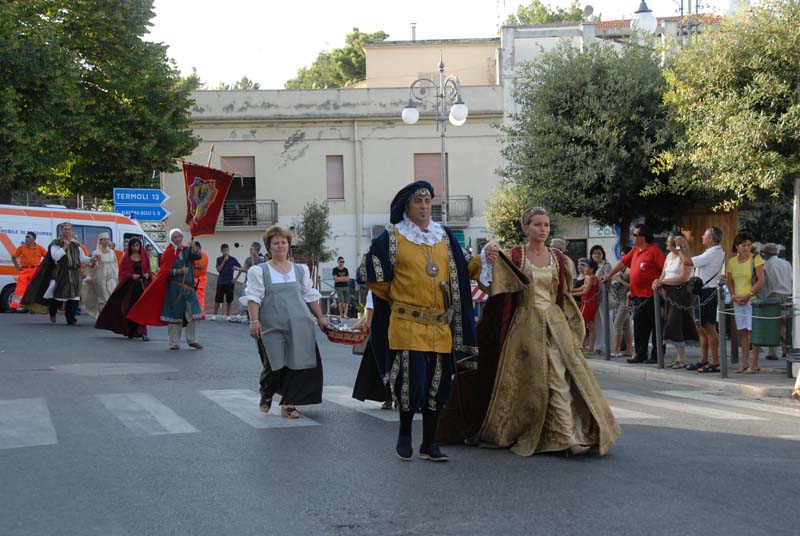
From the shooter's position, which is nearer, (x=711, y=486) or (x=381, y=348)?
(x=711, y=486)

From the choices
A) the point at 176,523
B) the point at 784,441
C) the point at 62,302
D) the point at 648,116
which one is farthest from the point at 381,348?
the point at 62,302

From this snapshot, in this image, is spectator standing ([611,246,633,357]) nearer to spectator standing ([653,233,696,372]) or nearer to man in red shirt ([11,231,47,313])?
spectator standing ([653,233,696,372])

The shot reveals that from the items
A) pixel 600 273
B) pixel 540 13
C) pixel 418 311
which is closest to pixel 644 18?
pixel 600 273

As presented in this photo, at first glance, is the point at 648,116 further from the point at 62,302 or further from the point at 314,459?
the point at 314,459

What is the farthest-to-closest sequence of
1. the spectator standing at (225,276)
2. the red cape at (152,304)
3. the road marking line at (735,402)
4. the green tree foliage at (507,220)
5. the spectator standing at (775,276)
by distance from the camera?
1. the green tree foliage at (507,220)
2. the spectator standing at (225,276)
3. the red cape at (152,304)
4. the spectator standing at (775,276)
5. the road marking line at (735,402)

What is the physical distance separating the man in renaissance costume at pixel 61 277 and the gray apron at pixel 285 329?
11916mm

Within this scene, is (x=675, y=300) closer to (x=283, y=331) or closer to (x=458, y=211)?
(x=283, y=331)

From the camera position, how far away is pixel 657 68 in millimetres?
19219

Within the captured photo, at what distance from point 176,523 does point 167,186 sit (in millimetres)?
39299

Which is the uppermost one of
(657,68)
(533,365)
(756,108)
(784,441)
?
(657,68)

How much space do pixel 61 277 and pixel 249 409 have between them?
11.8 meters

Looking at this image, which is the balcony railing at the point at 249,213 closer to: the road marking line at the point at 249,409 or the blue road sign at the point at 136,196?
the blue road sign at the point at 136,196

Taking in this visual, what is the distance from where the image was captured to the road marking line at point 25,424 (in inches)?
303

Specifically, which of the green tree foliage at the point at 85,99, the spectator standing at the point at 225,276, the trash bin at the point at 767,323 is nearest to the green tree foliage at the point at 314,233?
the green tree foliage at the point at 85,99
